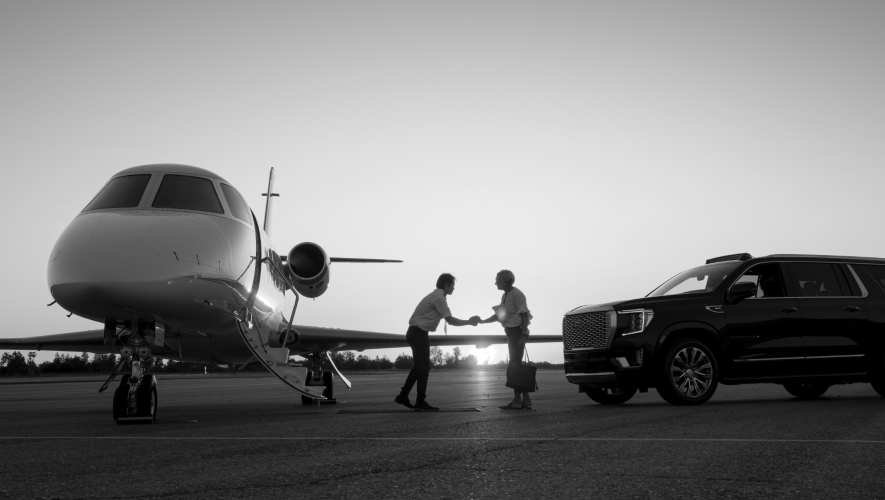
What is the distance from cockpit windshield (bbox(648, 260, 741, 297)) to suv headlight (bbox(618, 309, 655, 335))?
3.60 feet

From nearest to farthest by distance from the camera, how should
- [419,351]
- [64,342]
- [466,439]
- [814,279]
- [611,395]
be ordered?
[466,439], [419,351], [814,279], [611,395], [64,342]

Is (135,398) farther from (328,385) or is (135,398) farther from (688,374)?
(688,374)

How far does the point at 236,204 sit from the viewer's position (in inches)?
375

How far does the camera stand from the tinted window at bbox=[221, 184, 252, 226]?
9289 millimetres

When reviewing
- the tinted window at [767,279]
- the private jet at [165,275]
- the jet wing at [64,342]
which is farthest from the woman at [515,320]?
the jet wing at [64,342]

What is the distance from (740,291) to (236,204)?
21.7 feet

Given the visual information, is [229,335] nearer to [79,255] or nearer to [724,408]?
[79,255]

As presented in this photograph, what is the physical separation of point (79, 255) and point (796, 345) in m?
8.71

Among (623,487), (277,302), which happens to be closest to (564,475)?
(623,487)

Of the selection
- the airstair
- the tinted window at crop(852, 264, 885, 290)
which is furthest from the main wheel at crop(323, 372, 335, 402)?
the tinted window at crop(852, 264, 885, 290)

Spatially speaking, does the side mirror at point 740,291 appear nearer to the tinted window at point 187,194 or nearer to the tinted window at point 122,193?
Result: the tinted window at point 187,194

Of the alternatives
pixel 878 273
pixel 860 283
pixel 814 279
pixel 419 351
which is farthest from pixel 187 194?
pixel 878 273

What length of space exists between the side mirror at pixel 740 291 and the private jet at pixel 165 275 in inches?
216

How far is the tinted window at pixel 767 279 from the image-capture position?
10.2 metres
